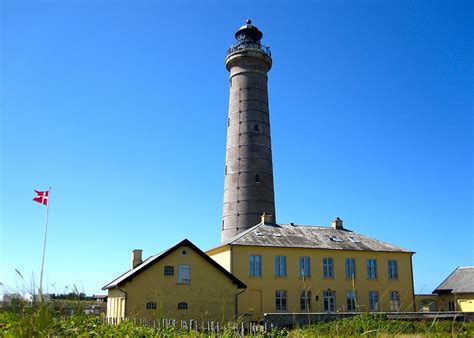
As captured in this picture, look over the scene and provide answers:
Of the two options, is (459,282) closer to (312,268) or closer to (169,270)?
(312,268)

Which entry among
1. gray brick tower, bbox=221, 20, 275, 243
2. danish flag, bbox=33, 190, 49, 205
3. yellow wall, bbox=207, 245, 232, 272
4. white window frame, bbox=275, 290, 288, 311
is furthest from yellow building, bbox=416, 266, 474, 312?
danish flag, bbox=33, 190, 49, 205

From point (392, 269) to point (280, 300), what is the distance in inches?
340

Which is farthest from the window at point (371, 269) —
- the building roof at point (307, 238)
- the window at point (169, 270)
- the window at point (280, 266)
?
the window at point (169, 270)

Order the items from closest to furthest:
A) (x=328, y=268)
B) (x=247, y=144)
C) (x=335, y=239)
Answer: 1. (x=328, y=268)
2. (x=335, y=239)
3. (x=247, y=144)

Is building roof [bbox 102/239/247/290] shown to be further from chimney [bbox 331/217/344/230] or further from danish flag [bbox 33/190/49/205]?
chimney [bbox 331/217/344/230]

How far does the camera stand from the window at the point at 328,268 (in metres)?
31.8

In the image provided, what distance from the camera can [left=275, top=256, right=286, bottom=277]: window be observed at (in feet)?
100

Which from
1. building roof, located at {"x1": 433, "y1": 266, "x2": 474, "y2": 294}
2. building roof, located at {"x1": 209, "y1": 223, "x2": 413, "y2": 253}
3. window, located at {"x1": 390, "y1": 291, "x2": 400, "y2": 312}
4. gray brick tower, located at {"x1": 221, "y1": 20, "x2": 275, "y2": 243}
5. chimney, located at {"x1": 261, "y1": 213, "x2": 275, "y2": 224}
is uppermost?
gray brick tower, located at {"x1": 221, "y1": 20, "x2": 275, "y2": 243}

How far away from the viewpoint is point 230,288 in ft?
87.4

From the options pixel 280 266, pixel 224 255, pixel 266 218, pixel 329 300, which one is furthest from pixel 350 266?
pixel 224 255

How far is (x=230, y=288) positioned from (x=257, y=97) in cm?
1698

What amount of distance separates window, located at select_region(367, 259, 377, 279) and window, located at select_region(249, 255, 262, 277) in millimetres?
7837

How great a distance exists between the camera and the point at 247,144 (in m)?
37.0

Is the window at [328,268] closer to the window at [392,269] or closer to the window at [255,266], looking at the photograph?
the window at [392,269]
